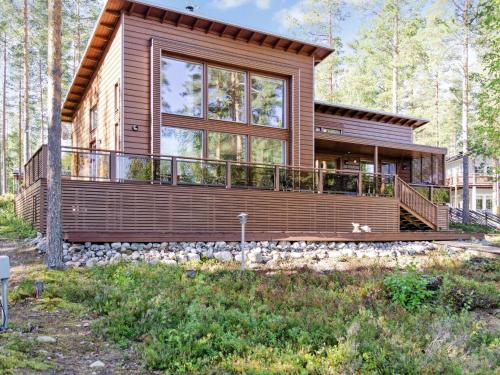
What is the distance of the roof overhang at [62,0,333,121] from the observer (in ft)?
39.2

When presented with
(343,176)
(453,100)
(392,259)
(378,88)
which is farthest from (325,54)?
(453,100)

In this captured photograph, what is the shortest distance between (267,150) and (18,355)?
11131mm

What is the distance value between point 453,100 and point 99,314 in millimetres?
34861

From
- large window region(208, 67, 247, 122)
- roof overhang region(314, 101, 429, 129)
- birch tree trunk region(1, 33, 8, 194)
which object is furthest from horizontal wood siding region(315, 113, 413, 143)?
birch tree trunk region(1, 33, 8, 194)

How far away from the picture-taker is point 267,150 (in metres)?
14.3

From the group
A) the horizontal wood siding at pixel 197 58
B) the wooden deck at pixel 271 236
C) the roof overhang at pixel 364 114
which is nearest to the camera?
the wooden deck at pixel 271 236

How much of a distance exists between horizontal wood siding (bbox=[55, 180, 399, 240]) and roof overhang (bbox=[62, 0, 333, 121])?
17.5 ft

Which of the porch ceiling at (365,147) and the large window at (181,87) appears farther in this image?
the porch ceiling at (365,147)

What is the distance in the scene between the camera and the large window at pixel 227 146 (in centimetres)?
1330

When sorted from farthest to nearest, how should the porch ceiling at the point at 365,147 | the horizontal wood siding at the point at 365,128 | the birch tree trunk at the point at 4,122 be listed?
the birch tree trunk at the point at 4,122 < the horizontal wood siding at the point at 365,128 < the porch ceiling at the point at 365,147

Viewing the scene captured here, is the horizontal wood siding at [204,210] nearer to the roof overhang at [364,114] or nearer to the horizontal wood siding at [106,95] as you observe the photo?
the horizontal wood siding at [106,95]

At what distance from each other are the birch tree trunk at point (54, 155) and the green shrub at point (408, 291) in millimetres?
5761

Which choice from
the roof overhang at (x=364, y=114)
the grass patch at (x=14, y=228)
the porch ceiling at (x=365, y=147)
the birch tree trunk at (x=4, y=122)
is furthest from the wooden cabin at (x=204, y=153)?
the birch tree trunk at (x=4, y=122)

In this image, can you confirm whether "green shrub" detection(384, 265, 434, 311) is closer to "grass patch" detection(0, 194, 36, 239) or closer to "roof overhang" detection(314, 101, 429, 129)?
"grass patch" detection(0, 194, 36, 239)
